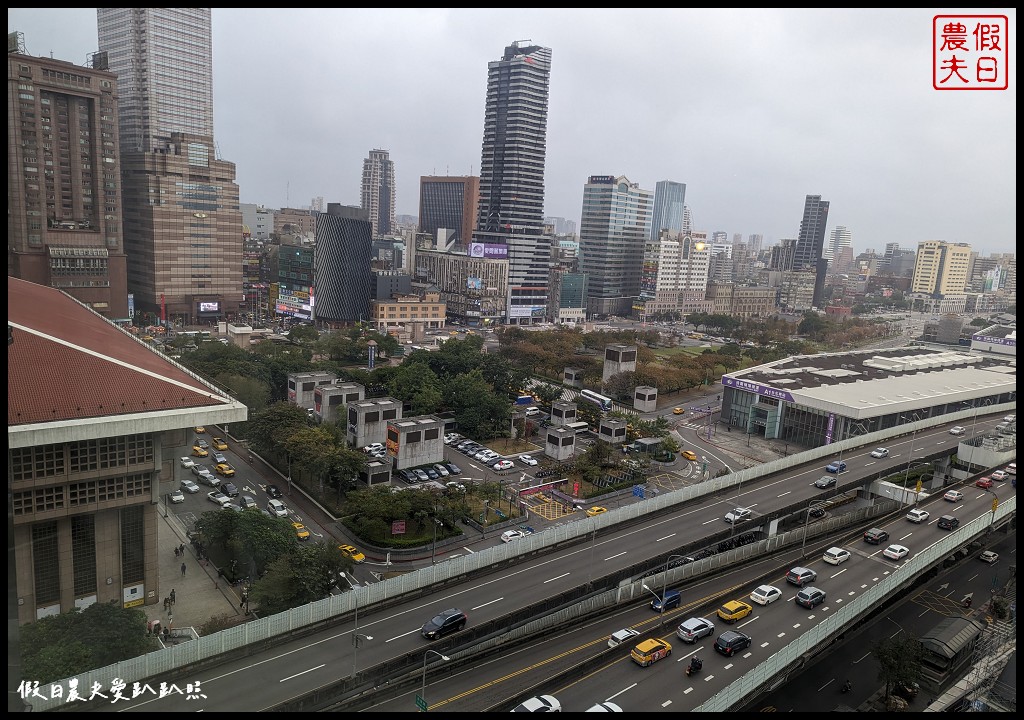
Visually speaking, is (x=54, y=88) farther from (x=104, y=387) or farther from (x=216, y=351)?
(x=104, y=387)

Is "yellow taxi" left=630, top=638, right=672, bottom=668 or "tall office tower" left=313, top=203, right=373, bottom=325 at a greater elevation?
"tall office tower" left=313, top=203, right=373, bottom=325

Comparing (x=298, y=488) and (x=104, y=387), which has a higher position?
(x=104, y=387)

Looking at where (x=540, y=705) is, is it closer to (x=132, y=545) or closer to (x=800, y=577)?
(x=800, y=577)

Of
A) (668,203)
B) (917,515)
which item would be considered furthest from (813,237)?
(917,515)

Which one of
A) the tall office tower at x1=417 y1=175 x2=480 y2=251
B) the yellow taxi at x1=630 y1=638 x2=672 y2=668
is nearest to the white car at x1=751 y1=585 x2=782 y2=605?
the yellow taxi at x1=630 y1=638 x2=672 y2=668

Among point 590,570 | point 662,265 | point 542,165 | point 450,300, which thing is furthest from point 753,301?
point 590,570

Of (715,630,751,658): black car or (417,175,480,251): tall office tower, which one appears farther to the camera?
(417,175,480,251): tall office tower

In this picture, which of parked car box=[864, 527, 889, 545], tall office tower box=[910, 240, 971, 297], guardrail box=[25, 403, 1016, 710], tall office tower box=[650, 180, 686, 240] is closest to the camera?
guardrail box=[25, 403, 1016, 710]

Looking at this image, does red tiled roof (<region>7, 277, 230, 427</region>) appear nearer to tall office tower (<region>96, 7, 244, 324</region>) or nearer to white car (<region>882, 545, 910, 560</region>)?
white car (<region>882, 545, 910, 560</region>)
